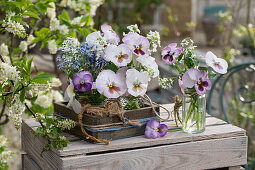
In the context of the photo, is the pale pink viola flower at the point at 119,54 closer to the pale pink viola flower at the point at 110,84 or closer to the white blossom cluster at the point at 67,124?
the pale pink viola flower at the point at 110,84

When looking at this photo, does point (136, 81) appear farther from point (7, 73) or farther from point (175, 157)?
point (7, 73)

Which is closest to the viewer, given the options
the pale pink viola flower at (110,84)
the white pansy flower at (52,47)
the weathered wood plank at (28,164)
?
the pale pink viola flower at (110,84)

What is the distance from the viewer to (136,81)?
4.35ft

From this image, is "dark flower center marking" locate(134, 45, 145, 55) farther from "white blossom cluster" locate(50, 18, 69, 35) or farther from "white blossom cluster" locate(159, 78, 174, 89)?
"white blossom cluster" locate(50, 18, 69, 35)

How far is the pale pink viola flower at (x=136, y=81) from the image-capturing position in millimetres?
1315

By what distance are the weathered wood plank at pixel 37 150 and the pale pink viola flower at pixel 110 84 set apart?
0.86 ft

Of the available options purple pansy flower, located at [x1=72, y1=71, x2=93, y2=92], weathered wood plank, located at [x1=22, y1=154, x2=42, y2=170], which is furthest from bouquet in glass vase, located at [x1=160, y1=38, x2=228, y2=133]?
weathered wood plank, located at [x1=22, y1=154, x2=42, y2=170]

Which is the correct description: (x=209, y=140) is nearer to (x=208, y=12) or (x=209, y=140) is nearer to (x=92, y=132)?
(x=92, y=132)

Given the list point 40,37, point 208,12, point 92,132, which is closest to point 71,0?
point 40,37

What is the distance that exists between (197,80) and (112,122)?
1.05ft

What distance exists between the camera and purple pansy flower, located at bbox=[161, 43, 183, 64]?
1.45 meters

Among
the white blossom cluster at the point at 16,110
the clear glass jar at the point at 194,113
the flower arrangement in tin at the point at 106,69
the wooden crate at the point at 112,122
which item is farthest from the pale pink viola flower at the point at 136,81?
the white blossom cluster at the point at 16,110

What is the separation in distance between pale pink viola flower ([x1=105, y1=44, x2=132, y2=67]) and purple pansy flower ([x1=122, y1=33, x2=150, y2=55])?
2 cm

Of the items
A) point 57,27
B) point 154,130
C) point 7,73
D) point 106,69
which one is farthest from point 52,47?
point 154,130
